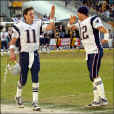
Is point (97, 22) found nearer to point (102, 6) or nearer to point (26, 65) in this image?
point (26, 65)

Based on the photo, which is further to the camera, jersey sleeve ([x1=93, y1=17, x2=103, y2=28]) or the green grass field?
the green grass field

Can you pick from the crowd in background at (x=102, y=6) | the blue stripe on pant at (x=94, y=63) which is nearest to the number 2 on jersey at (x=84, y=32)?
the blue stripe on pant at (x=94, y=63)

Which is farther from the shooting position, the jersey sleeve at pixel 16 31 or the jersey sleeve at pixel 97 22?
the jersey sleeve at pixel 97 22

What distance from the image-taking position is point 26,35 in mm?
11742

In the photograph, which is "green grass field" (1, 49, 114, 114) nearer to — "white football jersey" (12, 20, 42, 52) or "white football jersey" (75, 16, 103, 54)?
"white football jersey" (75, 16, 103, 54)

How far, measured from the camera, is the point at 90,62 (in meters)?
12.3

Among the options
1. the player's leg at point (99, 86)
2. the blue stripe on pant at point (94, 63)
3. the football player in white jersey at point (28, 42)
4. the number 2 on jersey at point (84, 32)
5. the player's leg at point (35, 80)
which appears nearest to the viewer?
the player's leg at point (35, 80)

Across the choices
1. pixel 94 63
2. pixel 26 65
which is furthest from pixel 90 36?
pixel 26 65

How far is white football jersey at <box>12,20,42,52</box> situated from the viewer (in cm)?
1173

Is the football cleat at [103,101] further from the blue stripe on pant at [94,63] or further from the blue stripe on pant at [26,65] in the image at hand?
the blue stripe on pant at [26,65]

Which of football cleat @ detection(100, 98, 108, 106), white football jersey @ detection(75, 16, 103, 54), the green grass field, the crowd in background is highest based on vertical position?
the crowd in background

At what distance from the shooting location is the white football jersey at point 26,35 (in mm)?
11734

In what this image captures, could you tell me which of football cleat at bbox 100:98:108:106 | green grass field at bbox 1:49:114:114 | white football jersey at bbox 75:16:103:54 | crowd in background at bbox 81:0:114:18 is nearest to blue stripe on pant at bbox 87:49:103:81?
white football jersey at bbox 75:16:103:54

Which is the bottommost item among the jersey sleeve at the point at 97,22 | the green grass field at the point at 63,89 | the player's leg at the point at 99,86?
the green grass field at the point at 63,89
